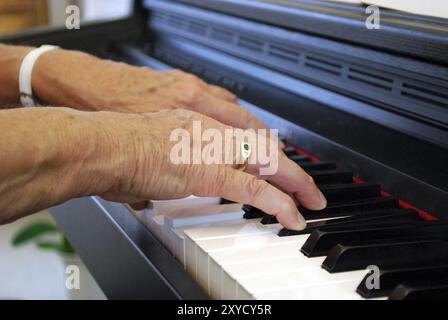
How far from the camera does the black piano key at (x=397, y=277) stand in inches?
29.3

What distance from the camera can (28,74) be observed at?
1430 millimetres

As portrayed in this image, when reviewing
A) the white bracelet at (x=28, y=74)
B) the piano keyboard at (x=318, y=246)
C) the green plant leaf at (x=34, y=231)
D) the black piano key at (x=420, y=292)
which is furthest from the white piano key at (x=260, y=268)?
the green plant leaf at (x=34, y=231)

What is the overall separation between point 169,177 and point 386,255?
32 cm

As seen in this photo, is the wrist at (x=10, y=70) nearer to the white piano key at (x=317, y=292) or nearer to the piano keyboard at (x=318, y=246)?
the piano keyboard at (x=318, y=246)

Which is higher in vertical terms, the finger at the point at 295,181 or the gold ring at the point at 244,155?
the gold ring at the point at 244,155

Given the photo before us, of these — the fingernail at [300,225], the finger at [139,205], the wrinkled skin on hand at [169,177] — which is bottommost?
the finger at [139,205]

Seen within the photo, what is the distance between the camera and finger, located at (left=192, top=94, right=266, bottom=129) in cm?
122

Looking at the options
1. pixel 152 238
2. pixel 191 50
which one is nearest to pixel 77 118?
pixel 152 238

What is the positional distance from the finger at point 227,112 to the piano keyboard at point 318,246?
20 cm

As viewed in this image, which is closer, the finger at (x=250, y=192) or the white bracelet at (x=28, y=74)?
the finger at (x=250, y=192)

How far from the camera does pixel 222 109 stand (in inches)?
48.6

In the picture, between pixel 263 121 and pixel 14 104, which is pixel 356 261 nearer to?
pixel 263 121

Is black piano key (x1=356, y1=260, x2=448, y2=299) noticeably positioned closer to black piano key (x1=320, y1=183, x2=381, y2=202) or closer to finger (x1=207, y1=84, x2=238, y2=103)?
black piano key (x1=320, y1=183, x2=381, y2=202)

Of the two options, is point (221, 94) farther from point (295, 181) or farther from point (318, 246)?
point (318, 246)
